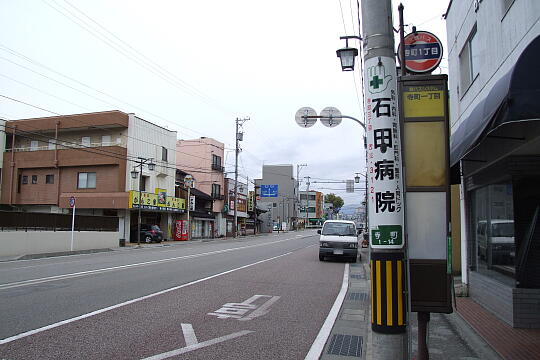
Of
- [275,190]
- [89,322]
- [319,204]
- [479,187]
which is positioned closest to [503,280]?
[479,187]

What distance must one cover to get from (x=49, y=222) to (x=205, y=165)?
89.7 feet

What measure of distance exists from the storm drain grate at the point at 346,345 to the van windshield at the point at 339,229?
1290 cm

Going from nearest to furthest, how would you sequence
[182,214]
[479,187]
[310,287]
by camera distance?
1. [479,187]
2. [310,287]
3. [182,214]

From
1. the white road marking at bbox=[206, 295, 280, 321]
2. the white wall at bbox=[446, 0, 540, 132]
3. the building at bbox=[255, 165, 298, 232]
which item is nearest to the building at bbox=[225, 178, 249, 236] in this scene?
the building at bbox=[255, 165, 298, 232]

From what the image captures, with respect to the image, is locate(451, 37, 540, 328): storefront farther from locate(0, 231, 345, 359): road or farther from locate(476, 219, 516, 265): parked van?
locate(0, 231, 345, 359): road

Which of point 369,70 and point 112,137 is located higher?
point 112,137

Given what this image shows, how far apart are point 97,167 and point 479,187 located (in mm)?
34648

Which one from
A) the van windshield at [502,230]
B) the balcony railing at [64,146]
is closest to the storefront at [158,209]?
the balcony railing at [64,146]

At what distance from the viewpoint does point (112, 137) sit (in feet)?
125

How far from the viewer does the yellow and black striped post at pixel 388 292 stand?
144 inches

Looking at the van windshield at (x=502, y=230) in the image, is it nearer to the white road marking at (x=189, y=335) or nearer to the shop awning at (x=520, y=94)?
the shop awning at (x=520, y=94)

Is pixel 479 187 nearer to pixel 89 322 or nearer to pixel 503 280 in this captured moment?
pixel 503 280

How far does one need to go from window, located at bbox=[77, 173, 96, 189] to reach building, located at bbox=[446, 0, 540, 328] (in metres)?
34.1

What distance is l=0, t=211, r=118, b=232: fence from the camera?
22.2 m
